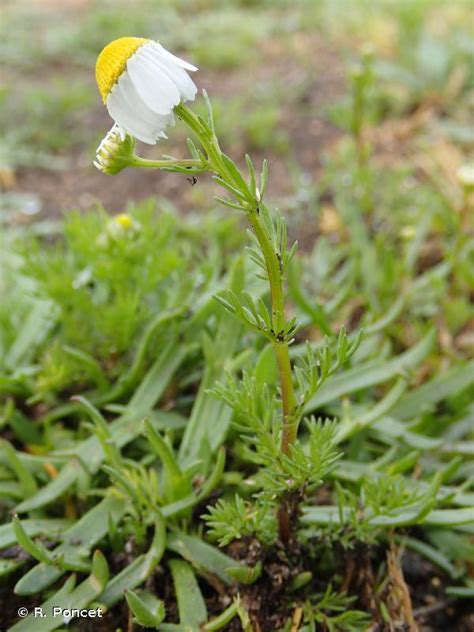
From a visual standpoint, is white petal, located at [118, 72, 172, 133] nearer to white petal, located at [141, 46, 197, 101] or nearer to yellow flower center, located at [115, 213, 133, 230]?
white petal, located at [141, 46, 197, 101]

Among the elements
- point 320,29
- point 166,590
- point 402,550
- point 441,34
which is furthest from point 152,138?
point 320,29

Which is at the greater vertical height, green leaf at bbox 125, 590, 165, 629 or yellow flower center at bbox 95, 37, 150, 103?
yellow flower center at bbox 95, 37, 150, 103

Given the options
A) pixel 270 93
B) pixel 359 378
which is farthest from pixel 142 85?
pixel 270 93

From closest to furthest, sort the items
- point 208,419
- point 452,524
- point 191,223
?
point 452,524 < point 208,419 < point 191,223

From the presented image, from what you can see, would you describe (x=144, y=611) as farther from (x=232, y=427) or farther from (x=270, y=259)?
(x=270, y=259)

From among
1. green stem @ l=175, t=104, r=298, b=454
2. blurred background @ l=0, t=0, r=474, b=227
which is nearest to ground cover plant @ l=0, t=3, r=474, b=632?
green stem @ l=175, t=104, r=298, b=454

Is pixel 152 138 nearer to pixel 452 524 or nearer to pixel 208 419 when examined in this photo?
pixel 208 419
